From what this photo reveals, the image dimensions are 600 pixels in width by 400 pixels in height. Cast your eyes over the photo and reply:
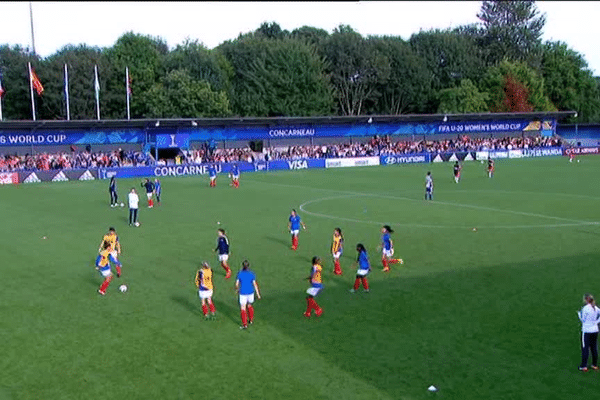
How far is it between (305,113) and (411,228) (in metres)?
59.8

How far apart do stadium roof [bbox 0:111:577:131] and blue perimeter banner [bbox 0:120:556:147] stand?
1.92 feet

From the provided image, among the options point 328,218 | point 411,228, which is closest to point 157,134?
point 328,218

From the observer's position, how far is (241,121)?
220 ft

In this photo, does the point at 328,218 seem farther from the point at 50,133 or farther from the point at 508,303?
the point at 50,133

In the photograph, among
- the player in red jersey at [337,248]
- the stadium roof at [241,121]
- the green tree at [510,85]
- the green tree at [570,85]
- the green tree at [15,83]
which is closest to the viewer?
the player in red jersey at [337,248]

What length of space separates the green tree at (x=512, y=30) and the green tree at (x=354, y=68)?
72.3 feet

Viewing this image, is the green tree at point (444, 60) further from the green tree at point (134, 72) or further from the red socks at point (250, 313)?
the red socks at point (250, 313)

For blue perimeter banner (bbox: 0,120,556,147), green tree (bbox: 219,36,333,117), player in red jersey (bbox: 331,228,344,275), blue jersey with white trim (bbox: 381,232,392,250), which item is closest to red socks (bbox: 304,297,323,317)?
player in red jersey (bbox: 331,228,344,275)

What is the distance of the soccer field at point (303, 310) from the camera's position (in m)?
11.3

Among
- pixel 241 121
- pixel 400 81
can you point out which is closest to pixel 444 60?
pixel 400 81

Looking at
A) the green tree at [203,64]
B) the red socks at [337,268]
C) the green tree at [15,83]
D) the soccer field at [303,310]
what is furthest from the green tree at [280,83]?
the red socks at [337,268]

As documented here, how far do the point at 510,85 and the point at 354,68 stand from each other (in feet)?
74.0

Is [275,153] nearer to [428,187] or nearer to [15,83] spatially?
[15,83]

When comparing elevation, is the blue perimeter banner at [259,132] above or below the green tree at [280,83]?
below
